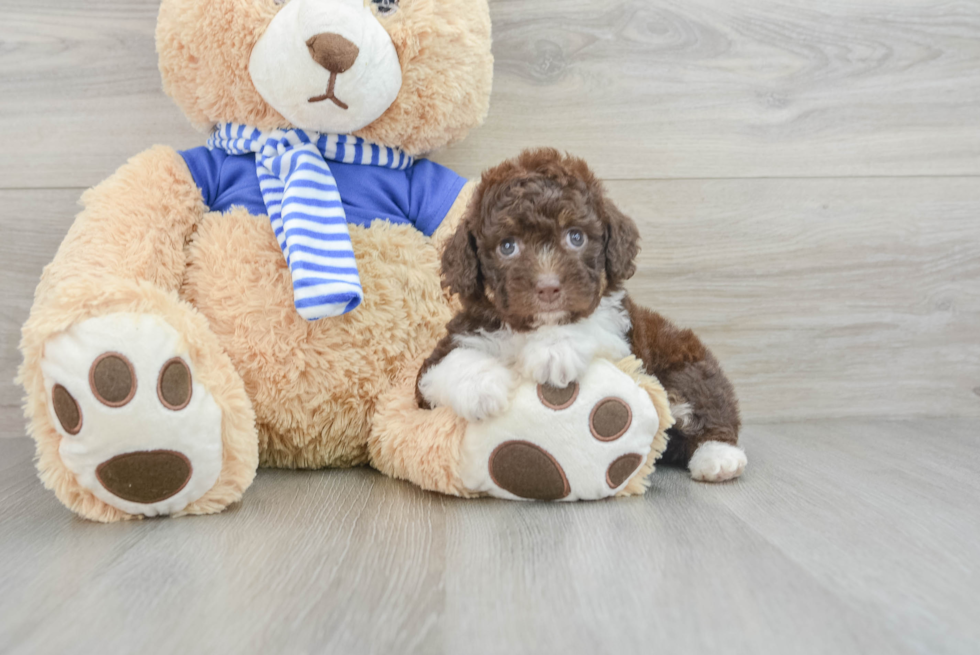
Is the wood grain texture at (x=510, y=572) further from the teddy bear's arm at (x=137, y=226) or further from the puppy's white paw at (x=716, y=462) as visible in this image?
the teddy bear's arm at (x=137, y=226)

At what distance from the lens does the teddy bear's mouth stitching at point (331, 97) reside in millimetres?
1099

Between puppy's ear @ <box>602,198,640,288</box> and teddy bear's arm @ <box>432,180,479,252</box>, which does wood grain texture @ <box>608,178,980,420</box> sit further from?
puppy's ear @ <box>602,198,640,288</box>

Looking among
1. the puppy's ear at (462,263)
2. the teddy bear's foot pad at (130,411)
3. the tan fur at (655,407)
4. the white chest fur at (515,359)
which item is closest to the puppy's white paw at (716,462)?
the tan fur at (655,407)

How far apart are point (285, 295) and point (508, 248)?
0.40 meters

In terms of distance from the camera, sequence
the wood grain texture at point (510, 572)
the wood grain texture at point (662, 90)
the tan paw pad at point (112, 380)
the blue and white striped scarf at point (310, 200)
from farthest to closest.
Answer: the wood grain texture at point (662, 90) → the blue and white striped scarf at point (310, 200) → the tan paw pad at point (112, 380) → the wood grain texture at point (510, 572)

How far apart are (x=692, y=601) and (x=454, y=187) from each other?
2.77 ft

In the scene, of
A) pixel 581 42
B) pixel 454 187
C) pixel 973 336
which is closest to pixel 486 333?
pixel 454 187

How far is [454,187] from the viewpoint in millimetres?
1320

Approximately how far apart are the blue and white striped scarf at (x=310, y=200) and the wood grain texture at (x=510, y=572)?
→ 0.30 m

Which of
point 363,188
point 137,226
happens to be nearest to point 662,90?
point 363,188

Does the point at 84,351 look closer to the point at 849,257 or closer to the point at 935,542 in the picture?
the point at 935,542

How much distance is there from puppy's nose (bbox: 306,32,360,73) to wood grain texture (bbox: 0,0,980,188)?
458mm

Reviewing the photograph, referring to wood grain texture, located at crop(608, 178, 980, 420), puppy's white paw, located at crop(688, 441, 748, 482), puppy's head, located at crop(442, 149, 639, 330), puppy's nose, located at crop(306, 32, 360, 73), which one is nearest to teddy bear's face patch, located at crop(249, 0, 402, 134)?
puppy's nose, located at crop(306, 32, 360, 73)

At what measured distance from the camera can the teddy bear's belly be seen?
1151mm
